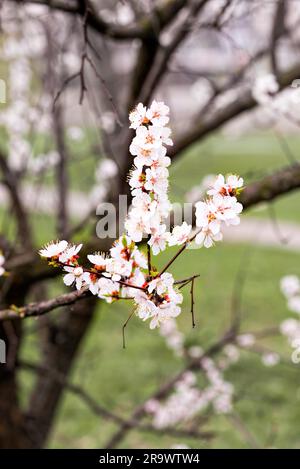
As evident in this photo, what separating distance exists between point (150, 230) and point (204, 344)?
536 cm

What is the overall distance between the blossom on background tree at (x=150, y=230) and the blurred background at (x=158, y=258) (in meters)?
0.49

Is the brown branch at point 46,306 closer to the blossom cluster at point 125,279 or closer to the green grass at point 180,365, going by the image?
the blossom cluster at point 125,279

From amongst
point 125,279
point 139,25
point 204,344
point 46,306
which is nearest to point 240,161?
point 204,344

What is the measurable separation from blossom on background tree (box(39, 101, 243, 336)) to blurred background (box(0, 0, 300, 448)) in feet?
1.59

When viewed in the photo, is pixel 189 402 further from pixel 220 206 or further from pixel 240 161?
pixel 240 161

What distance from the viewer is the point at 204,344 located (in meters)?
6.54

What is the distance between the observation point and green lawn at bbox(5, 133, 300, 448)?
5719mm

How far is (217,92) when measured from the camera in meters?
4.02

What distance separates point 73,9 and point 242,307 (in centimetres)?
643

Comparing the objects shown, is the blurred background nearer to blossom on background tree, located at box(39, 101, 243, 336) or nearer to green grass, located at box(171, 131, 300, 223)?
blossom on background tree, located at box(39, 101, 243, 336)

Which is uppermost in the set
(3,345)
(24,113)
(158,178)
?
(24,113)
